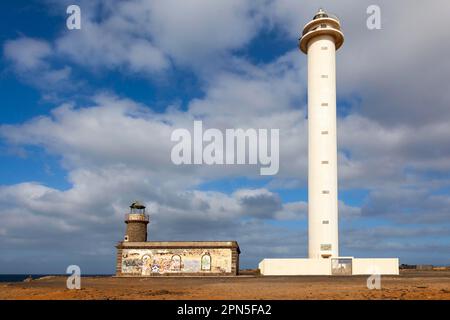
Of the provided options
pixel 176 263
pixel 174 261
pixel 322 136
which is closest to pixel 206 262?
pixel 176 263

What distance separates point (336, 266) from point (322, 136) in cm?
1279

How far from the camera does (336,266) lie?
134 ft

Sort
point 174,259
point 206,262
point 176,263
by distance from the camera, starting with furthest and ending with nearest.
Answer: point 174,259 < point 176,263 < point 206,262

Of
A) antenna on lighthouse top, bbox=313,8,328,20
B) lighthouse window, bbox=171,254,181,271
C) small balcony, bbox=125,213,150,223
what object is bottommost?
lighthouse window, bbox=171,254,181,271

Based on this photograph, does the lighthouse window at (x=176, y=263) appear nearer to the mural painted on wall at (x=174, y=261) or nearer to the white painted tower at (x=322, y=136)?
the mural painted on wall at (x=174, y=261)

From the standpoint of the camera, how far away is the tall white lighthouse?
1612 inches

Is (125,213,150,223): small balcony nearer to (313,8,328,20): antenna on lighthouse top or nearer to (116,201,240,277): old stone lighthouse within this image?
(116,201,240,277): old stone lighthouse

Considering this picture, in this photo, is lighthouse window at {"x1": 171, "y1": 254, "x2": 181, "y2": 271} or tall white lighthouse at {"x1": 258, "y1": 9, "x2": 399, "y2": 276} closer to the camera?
tall white lighthouse at {"x1": 258, "y1": 9, "x2": 399, "y2": 276}

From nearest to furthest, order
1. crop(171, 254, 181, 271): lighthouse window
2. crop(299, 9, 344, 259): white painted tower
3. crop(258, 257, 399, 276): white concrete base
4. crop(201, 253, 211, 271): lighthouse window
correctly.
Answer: crop(258, 257, 399, 276): white concrete base
crop(299, 9, 344, 259): white painted tower
crop(201, 253, 211, 271): lighthouse window
crop(171, 254, 181, 271): lighthouse window

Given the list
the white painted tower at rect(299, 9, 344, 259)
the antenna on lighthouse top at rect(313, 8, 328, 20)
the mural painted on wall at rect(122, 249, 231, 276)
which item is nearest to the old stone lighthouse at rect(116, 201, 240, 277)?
the mural painted on wall at rect(122, 249, 231, 276)

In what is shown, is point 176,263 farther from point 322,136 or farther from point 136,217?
point 322,136

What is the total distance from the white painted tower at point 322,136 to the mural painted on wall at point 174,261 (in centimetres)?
900
